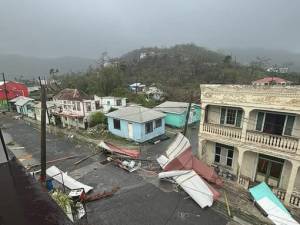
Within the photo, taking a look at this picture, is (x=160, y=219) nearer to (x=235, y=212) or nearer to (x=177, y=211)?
(x=177, y=211)

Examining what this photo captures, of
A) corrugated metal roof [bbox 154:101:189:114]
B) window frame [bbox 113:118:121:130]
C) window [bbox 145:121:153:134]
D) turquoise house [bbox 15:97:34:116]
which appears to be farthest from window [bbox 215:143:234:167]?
turquoise house [bbox 15:97:34:116]

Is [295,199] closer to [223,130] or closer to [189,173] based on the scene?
[223,130]

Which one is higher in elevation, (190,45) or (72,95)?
(190,45)

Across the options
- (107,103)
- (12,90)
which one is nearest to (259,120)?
(107,103)

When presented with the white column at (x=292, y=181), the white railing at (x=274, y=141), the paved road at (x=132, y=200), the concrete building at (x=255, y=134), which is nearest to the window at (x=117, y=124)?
the paved road at (x=132, y=200)

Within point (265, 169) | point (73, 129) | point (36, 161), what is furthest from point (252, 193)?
point (73, 129)

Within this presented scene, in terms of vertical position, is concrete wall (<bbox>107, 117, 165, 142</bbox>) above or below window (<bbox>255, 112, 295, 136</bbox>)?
below

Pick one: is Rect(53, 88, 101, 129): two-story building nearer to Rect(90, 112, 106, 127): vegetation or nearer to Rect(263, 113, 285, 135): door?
Answer: Rect(90, 112, 106, 127): vegetation
